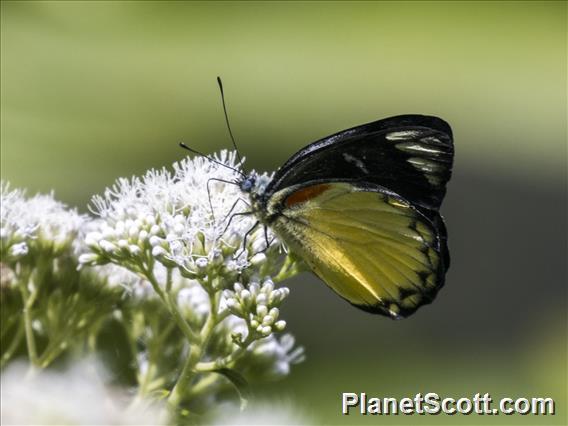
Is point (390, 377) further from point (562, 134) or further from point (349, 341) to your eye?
point (562, 134)

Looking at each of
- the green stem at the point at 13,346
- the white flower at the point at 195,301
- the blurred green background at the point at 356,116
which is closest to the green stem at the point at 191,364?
the white flower at the point at 195,301

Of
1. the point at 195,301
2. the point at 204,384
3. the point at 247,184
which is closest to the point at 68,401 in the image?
the point at 204,384

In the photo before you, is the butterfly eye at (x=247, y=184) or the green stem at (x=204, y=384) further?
the butterfly eye at (x=247, y=184)

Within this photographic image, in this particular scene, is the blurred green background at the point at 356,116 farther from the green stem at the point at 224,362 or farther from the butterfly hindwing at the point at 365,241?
the green stem at the point at 224,362

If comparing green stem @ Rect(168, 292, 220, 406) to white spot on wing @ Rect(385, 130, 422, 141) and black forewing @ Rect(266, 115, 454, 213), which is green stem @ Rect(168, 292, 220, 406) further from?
white spot on wing @ Rect(385, 130, 422, 141)

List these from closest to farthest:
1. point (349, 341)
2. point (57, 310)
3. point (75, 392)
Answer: point (75, 392), point (57, 310), point (349, 341)

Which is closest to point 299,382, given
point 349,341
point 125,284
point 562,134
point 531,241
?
point 349,341

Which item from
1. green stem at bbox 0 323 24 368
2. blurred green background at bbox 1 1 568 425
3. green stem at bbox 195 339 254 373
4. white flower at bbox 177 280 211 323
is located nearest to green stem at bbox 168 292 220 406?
green stem at bbox 195 339 254 373
